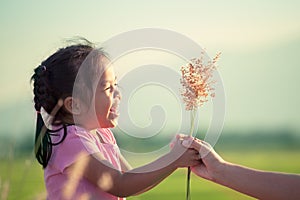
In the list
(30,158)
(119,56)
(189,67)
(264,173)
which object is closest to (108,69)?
(119,56)

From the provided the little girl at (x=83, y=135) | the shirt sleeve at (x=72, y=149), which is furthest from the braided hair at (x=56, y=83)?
the shirt sleeve at (x=72, y=149)

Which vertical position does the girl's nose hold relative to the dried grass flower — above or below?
below

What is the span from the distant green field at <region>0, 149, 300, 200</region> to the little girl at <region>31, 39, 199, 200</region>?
0.14 m

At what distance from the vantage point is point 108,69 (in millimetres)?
3842

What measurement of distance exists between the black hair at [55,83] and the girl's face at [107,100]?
0.16 metres

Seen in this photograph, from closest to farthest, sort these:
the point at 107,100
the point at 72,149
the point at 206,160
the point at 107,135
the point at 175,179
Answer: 1. the point at 206,160
2. the point at 72,149
3. the point at 107,100
4. the point at 107,135
5. the point at 175,179

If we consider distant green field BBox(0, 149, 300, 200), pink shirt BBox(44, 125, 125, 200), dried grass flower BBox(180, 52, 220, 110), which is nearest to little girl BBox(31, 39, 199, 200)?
pink shirt BBox(44, 125, 125, 200)

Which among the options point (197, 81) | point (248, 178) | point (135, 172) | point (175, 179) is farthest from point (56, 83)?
point (175, 179)

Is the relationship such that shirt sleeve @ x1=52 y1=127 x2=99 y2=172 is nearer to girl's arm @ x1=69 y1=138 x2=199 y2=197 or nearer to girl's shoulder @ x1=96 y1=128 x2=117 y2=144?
girl's arm @ x1=69 y1=138 x2=199 y2=197

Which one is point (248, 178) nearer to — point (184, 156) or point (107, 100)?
point (184, 156)

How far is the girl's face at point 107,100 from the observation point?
12.4 ft

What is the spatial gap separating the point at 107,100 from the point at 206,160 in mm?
659

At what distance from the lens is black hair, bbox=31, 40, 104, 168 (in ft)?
12.4

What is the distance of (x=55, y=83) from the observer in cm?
386
